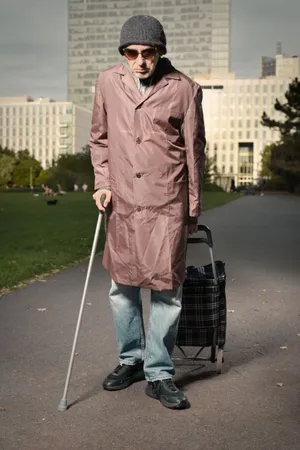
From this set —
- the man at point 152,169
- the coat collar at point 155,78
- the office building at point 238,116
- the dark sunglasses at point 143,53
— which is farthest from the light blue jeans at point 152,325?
the office building at point 238,116

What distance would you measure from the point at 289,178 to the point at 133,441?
74.0m

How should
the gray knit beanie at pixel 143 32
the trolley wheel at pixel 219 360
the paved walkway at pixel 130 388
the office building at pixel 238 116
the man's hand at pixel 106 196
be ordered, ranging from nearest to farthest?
1. the paved walkway at pixel 130 388
2. the gray knit beanie at pixel 143 32
3. the man's hand at pixel 106 196
4. the trolley wheel at pixel 219 360
5. the office building at pixel 238 116

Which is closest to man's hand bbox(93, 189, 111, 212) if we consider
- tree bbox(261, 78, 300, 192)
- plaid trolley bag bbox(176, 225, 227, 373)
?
plaid trolley bag bbox(176, 225, 227, 373)

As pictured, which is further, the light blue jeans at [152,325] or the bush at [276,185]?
the bush at [276,185]

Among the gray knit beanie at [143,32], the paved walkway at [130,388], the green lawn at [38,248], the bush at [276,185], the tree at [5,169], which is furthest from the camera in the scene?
the tree at [5,169]

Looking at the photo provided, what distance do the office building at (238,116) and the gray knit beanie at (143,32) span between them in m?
171

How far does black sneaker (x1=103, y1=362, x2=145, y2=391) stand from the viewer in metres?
3.95

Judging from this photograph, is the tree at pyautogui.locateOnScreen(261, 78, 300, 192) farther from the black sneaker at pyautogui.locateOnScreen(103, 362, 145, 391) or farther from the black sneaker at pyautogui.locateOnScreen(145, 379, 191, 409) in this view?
the black sneaker at pyautogui.locateOnScreen(145, 379, 191, 409)

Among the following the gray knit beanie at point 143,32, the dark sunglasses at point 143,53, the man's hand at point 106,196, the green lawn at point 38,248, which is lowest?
the green lawn at point 38,248

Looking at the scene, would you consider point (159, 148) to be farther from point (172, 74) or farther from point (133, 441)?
point (133, 441)

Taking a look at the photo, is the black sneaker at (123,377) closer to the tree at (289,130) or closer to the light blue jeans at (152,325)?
the light blue jeans at (152,325)

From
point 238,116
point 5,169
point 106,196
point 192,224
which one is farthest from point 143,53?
point 238,116

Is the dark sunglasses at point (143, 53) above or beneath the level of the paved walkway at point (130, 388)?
above

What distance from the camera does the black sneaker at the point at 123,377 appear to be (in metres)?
3.95
